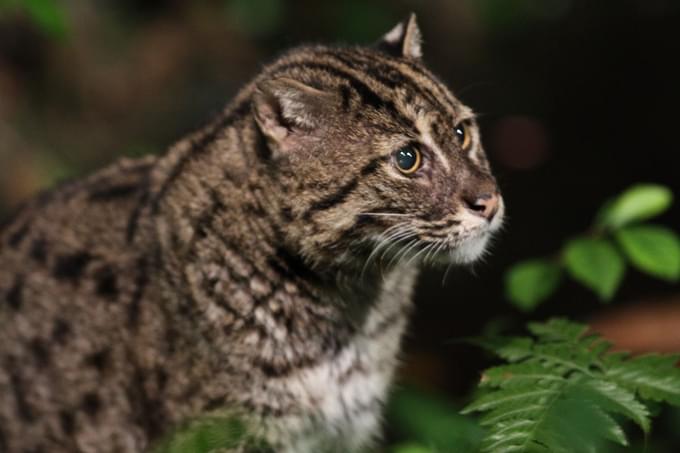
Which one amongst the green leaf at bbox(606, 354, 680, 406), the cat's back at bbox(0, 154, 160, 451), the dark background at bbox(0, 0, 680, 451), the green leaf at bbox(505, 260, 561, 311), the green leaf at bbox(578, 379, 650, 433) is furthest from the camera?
the dark background at bbox(0, 0, 680, 451)

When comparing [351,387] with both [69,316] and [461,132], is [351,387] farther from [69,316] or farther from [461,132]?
[69,316]

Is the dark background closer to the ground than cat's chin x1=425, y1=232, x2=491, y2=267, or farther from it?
farther from it

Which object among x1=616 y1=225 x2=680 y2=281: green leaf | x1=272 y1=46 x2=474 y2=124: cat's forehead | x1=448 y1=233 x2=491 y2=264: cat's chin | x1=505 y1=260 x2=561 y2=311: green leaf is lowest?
x1=616 y1=225 x2=680 y2=281: green leaf

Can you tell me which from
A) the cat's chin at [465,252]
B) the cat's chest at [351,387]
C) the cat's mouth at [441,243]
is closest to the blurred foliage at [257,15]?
the cat's chest at [351,387]

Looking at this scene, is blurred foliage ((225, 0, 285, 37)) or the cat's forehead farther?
blurred foliage ((225, 0, 285, 37))

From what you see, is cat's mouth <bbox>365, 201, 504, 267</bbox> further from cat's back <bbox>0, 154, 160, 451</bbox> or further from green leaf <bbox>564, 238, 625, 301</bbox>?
cat's back <bbox>0, 154, 160, 451</bbox>

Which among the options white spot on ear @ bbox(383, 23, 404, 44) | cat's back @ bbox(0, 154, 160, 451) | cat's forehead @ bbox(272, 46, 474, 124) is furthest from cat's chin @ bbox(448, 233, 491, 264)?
cat's back @ bbox(0, 154, 160, 451)

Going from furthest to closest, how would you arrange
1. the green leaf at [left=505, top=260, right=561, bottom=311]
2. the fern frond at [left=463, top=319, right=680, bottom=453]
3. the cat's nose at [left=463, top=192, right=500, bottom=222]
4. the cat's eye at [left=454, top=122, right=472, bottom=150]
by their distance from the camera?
the green leaf at [left=505, top=260, right=561, bottom=311] → the cat's eye at [left=454, top=122, right=472, bottom=150] → the cat's nose at [left=463, top=192, right=500, bottom=222] → the fern frond at [left=463, top=319, right=680, bottom=453]

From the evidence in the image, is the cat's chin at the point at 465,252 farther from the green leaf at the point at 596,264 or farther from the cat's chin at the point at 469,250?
the green leaf at the point at 596,264

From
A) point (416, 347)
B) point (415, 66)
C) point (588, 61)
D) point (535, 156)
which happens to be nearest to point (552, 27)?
point (588, 61)
